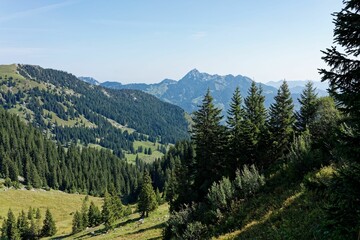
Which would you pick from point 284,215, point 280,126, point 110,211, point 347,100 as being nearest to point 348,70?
point 347,100

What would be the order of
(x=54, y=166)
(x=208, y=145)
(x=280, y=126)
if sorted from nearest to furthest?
(x=280, y=126), (x=208, y=145), (x=54, y=166)

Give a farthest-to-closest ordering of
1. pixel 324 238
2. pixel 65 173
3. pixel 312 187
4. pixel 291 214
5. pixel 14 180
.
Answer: pixel 65 173, pixel 14 180, pixel 291 214, pixel 324 238, pixel 312 187

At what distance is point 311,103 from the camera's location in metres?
46.4

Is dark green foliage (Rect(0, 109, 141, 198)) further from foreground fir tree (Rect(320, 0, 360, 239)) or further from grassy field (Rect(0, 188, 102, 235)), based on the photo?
foreground fir tree (Rect(320, 0, 360, 239))

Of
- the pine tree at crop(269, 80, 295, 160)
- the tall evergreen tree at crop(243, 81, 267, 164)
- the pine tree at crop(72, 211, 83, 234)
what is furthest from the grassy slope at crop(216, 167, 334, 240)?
the pine tree at crop(72, 211, 83, 234)

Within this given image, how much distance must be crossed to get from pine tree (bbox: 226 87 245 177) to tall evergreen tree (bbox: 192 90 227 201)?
1404 mm

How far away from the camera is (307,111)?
46406 millimetres

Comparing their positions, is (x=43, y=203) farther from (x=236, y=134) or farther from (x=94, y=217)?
(x=236, y=134)

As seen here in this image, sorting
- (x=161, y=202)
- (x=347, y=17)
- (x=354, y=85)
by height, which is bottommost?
(x=161, y=202)

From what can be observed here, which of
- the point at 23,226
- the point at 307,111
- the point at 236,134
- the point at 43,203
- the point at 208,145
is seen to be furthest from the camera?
the point at 43,203

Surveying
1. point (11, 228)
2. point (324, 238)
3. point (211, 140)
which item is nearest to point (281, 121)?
point (211, 140)

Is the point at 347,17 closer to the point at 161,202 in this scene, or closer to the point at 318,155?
the point at 318,155

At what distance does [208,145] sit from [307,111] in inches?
618

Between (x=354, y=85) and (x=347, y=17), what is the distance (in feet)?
6.79
